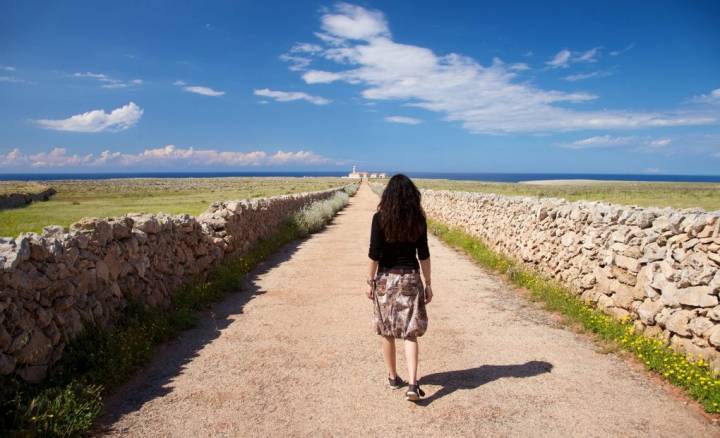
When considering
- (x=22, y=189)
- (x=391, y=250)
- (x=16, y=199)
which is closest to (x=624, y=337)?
(x=391, y=250)

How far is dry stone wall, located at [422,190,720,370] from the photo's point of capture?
5.11 metres

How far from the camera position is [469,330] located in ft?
22.6

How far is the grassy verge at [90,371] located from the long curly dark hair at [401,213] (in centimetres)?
300

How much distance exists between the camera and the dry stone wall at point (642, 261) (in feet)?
16.8

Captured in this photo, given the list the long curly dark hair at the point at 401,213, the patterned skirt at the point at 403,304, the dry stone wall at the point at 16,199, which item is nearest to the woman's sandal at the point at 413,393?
the patterned skirt at the point at 403,304

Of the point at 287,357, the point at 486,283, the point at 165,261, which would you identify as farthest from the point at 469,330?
the point at 165,261

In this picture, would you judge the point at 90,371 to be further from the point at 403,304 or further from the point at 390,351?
the point at 403,304

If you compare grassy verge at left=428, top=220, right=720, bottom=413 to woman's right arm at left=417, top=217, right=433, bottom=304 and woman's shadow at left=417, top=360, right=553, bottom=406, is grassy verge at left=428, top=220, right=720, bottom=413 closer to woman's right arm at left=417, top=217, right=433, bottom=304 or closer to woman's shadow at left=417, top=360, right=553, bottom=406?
woman's shadow at left=417, top=360, right=553, bottom=406

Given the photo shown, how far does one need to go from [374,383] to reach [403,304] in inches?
39.1

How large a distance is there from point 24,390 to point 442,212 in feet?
68.9

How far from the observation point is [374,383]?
5.00m

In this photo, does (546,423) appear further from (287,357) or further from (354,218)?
(354,218)

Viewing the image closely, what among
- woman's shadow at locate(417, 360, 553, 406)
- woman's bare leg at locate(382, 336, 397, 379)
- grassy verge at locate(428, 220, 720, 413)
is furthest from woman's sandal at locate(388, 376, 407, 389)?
grassy verge at locate(428, 220, 720, 413)

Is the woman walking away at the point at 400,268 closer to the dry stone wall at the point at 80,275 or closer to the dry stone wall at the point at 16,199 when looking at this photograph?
the dry stone wall at the point at 80,275
